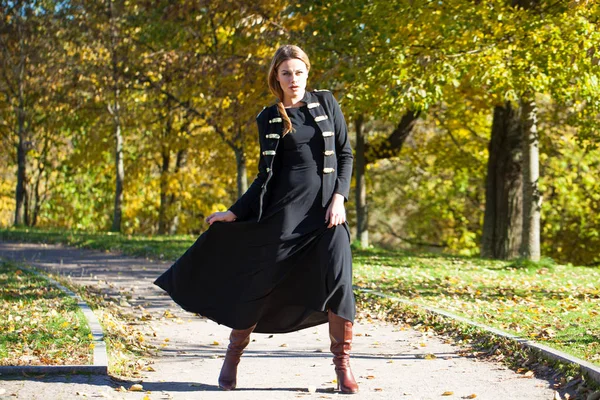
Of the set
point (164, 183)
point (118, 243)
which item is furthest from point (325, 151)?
point (164, 183)

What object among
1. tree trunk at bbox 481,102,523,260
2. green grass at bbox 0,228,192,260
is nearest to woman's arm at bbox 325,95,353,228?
green grass at bbox 0,228,192,260

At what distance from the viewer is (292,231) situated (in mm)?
5594

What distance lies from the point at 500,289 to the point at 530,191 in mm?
4920

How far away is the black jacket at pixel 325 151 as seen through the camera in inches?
222

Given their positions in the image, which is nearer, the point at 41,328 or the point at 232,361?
the point at 232,361

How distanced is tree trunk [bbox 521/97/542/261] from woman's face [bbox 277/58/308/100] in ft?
36.7

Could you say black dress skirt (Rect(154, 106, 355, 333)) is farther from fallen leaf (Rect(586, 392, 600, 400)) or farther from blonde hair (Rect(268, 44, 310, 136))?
fallen leaf (Rect(586, 392, 600, 400))

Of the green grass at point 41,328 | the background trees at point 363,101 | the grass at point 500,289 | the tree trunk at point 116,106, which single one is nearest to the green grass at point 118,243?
the grass at point 500,289

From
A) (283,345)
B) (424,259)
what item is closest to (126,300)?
(283,345)

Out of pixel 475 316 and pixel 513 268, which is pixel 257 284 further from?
pixel 513 268

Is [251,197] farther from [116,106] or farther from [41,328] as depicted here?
[116,106]

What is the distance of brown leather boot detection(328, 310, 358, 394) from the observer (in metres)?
5.57

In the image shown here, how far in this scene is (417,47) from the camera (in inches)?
581

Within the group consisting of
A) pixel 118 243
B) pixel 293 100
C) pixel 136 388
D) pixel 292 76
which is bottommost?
pixel 136 388
